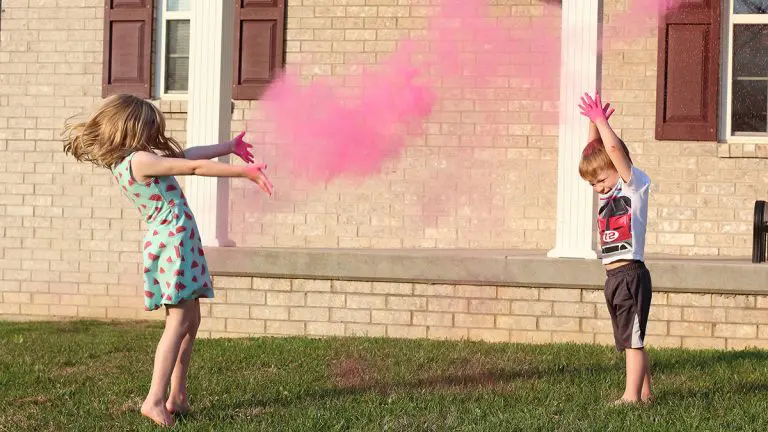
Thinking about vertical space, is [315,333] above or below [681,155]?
below

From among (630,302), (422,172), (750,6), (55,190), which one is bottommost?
(630,302)

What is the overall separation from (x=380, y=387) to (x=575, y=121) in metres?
3.17

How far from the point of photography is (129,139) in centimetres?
501

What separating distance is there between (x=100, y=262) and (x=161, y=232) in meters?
7.16

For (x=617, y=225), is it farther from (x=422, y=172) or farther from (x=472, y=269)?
(x=422, y=172)

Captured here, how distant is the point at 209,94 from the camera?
895cm

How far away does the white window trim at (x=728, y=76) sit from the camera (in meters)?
10.1

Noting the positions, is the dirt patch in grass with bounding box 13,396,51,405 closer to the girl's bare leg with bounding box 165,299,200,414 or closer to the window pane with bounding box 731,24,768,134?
the girl's bare leg with bounding box 165,299,200,414

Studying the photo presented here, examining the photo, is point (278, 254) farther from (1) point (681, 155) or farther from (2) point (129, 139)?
(1) point (681, 155)

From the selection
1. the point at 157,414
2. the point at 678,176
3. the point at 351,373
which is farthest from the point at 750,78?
the point at 157,414

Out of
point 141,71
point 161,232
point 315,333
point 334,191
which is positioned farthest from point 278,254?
point 141,71

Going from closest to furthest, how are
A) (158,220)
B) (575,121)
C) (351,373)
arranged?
(158,220) < (351,373) < (575,121)

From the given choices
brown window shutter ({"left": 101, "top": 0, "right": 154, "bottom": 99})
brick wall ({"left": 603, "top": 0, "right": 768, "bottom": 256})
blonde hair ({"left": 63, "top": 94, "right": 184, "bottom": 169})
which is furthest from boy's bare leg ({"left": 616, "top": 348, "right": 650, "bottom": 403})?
brown window shutter ({"left": 101, "top": 0, "right": 154, "bottom": 99})

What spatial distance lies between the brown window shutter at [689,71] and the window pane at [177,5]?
201 inches
